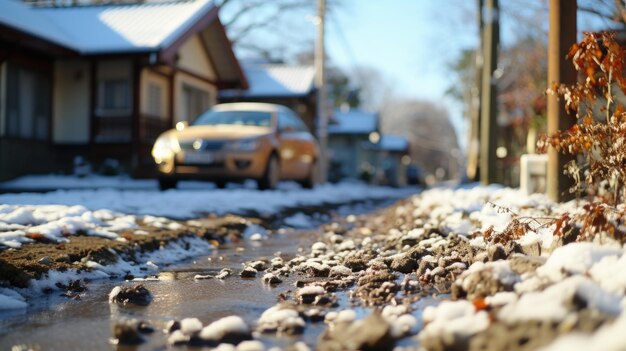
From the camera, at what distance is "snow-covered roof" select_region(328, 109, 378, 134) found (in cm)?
3812

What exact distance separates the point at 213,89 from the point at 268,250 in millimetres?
15727

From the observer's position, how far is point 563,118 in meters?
5.80

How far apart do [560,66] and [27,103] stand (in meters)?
11.9

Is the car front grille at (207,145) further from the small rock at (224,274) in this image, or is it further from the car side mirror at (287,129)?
the small rock at (224,274)

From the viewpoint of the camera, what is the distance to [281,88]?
24875 mm

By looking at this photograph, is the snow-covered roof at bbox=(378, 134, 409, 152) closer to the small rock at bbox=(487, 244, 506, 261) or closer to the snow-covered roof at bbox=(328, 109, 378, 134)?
the snow-covered roof at bbox=(328, 109, 378, 134)

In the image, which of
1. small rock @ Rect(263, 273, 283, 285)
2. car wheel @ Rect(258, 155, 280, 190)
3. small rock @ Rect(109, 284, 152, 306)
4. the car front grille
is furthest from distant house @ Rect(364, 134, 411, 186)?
small rock @ Rect(109, 284, 152, 306)

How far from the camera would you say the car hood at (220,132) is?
10.0 meters

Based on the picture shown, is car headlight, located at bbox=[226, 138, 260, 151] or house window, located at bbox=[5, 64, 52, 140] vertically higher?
house window, located at bbox=[5, 64, 52, 140]

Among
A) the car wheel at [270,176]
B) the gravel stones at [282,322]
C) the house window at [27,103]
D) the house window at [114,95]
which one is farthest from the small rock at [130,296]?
the house window at [114,95]

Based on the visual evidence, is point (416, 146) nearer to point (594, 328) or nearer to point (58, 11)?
point (58, 11)

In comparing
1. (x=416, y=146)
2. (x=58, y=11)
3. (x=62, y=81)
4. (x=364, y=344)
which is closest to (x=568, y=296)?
(x=364, y=344)

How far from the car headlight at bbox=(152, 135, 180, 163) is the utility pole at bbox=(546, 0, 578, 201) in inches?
237

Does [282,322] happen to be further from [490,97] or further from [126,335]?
[490,97]
